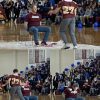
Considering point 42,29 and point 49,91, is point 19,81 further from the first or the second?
point 49,91

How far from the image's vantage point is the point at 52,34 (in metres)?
21.1

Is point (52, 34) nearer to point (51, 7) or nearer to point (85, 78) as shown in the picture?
point (85, 78)

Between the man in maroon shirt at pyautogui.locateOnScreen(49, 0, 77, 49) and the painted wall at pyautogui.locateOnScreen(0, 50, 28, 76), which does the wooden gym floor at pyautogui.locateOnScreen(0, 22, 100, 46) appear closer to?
the painted wall at pyautogui.locateOnScreen(0, 50, 28, 76)

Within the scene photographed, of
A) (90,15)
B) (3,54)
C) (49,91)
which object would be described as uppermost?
(90,15)

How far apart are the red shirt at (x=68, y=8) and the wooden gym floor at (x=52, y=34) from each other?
10.9ft

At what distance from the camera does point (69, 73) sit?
2253 cm

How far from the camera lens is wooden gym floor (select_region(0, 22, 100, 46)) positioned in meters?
19.8

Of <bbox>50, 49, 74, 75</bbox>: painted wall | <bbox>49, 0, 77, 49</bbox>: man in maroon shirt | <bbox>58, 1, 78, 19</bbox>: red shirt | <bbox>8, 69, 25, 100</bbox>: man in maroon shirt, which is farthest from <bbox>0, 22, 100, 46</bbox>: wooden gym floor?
<bbox>8, 69, 25, 100</bbox>: man in maroon shirt

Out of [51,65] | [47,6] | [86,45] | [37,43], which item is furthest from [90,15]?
[37,43]

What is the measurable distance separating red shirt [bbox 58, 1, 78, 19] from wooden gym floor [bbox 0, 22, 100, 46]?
A: 331cm

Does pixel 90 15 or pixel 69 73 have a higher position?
pixel 90 15

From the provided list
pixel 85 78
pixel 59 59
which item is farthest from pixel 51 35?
pixel 85 78

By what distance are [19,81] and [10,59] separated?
7.53 meters

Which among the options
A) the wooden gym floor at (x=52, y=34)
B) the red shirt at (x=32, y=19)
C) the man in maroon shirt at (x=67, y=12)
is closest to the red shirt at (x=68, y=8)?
the man in maroon shirt at (x=67, y=12)
